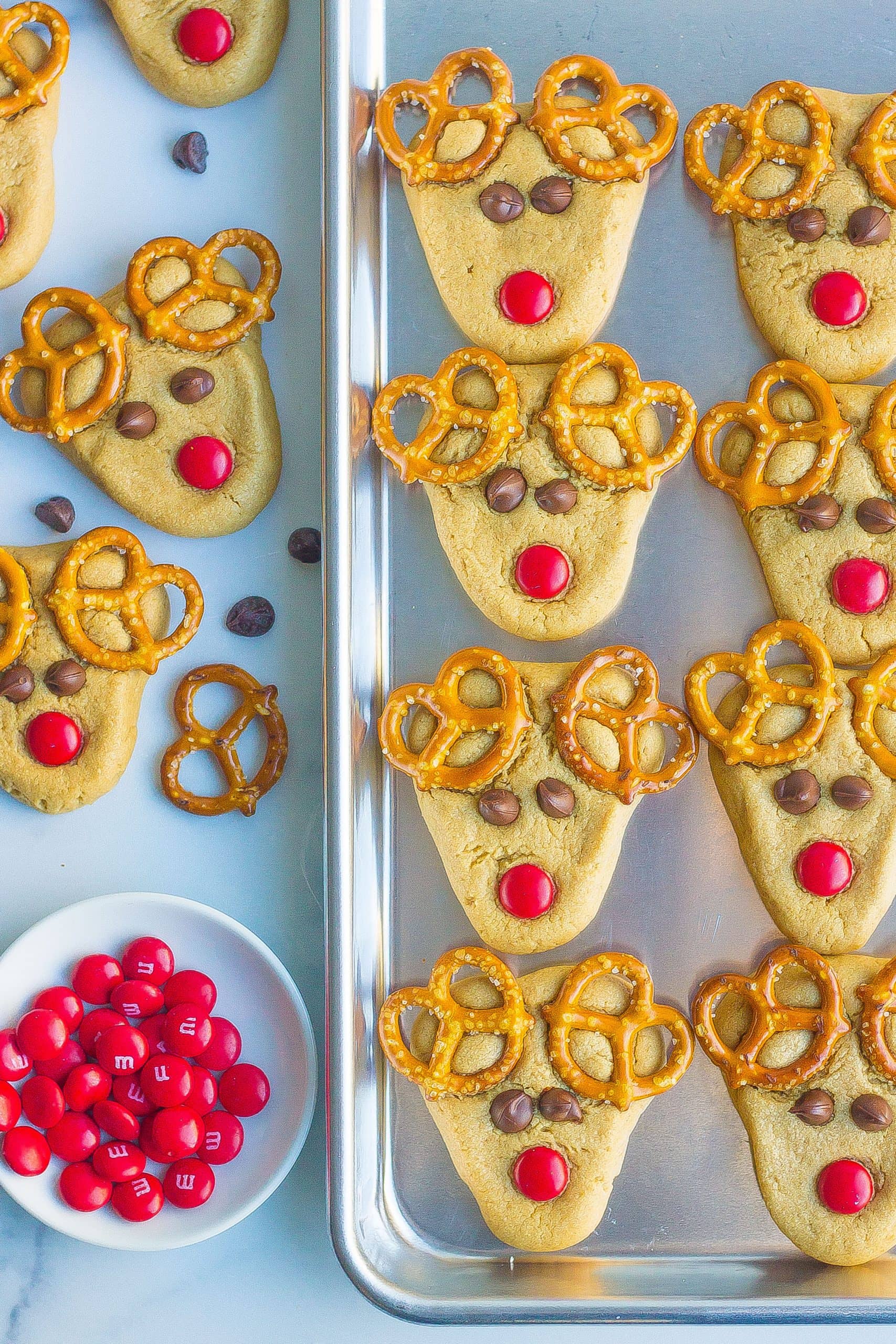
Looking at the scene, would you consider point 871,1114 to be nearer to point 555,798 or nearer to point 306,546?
point 555,798

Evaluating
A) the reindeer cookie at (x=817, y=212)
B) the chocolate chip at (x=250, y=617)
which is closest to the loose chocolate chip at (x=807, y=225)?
the reindeer cookie at (x=817, y=212)

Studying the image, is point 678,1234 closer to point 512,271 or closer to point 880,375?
point 880,375

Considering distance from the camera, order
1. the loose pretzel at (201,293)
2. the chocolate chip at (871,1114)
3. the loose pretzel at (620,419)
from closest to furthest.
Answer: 1. the chocolate chip at (871,1114)
2. the loose pretzel at (620,419)
3. the loose pretzel at (201,293)

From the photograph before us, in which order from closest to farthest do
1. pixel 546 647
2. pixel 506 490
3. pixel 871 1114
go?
pixel 871 1114, pixel 506 490, pixel 546 647

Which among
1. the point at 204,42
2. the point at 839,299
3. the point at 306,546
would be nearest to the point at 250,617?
the point at 306,546

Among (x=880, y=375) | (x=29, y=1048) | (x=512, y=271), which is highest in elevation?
(x=512, y=271)

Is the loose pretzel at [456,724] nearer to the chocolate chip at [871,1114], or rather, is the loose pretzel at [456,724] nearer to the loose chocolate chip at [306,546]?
the loose chocolate chip at [306,546]

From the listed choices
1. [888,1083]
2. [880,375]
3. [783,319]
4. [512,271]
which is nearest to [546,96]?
[512,271]
